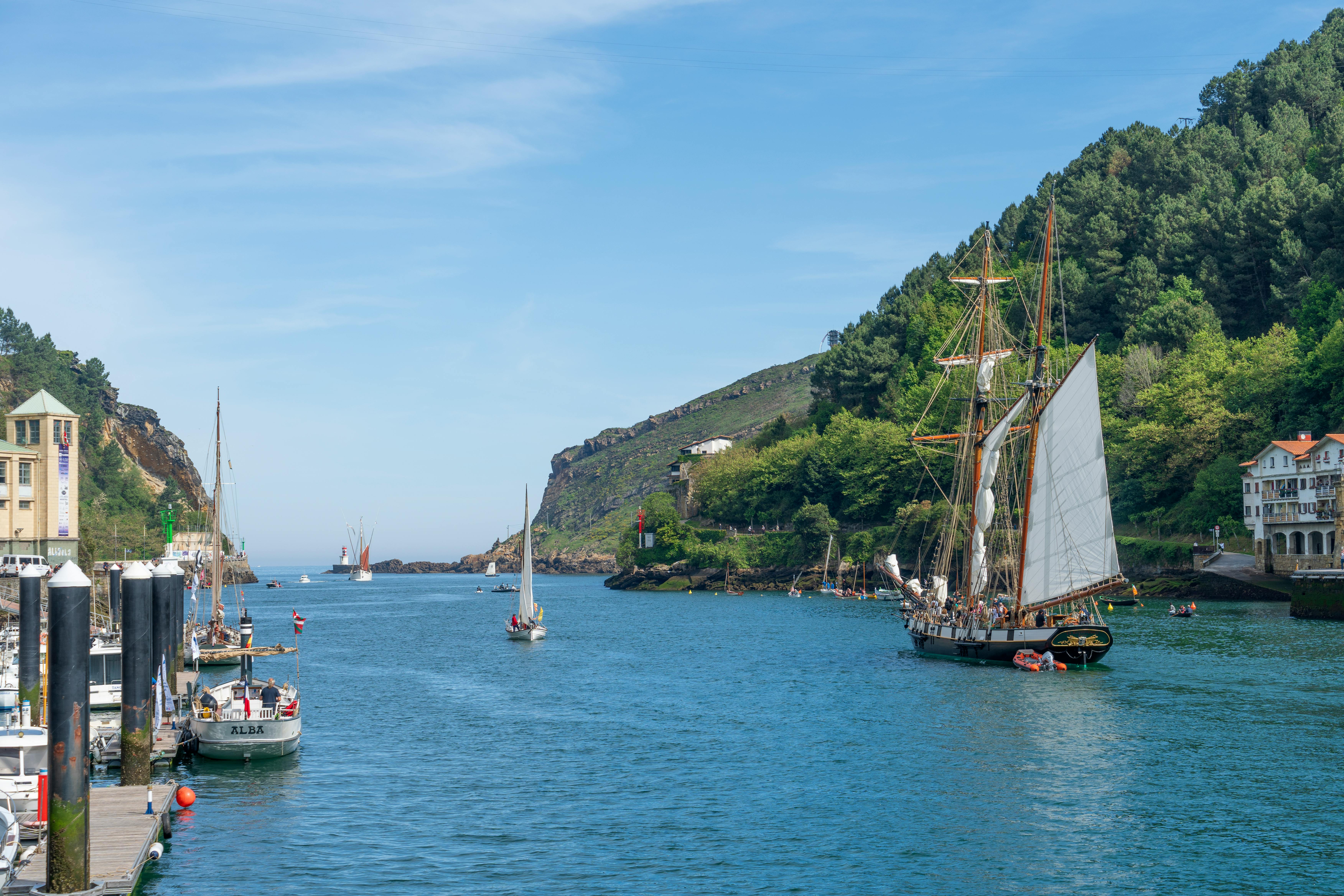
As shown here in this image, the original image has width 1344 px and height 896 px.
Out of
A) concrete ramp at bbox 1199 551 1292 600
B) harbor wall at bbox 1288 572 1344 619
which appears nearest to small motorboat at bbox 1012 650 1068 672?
harbor wall at bbox 1288 572 1344 619

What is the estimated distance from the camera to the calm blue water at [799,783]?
3322 cm

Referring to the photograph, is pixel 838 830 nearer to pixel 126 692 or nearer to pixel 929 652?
pixel 126 692

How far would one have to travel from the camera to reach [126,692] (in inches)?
1576

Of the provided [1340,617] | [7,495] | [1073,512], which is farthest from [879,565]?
[7,495]

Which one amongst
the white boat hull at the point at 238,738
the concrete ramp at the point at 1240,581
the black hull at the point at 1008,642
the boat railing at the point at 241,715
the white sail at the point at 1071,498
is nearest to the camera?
the white boat hull at the point at 238,738

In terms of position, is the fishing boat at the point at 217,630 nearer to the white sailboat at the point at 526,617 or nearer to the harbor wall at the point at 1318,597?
the white sailboat at the point at 526,617

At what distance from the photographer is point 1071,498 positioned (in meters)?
76.3

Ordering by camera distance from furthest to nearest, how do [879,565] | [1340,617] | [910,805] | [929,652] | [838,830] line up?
[879,565]
[1340,617]
[929,652]
[910,805]
[838,830]

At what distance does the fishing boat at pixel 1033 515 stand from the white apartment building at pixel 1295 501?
1331 inches

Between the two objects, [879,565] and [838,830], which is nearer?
[838,830]

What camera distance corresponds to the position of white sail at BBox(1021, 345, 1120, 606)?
2963 inches

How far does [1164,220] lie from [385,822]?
579ft

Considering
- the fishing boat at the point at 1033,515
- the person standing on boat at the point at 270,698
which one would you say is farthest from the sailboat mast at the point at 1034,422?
the person standing on boat at the point at 270,698

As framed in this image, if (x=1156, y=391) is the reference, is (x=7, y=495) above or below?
below
